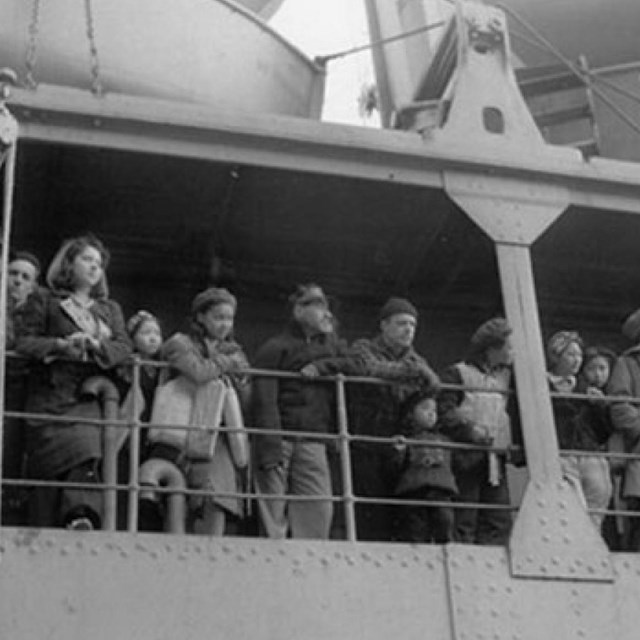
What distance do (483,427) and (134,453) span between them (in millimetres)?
2059

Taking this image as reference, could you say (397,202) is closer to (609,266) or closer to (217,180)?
(217,180)

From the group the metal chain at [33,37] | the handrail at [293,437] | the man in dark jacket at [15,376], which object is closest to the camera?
the handrail at [293,437]

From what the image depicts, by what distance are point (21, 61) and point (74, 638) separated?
13.9ft

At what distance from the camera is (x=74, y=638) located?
661 cm

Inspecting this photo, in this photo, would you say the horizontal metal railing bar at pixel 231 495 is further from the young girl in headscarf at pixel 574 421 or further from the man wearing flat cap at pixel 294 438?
the young girl in headscarf at pixel 574 421

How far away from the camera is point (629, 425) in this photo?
8.55 meters

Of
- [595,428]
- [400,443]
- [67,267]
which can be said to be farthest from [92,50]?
[595,428]

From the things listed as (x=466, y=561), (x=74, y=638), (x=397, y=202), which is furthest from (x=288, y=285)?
(x=74, y=638)

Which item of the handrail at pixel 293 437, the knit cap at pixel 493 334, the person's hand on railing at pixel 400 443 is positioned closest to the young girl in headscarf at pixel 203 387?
the handrail at pixel 293 437

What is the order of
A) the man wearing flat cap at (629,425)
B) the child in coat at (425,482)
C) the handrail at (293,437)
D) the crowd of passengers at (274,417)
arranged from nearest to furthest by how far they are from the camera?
1. the handrail at (293,437)
2. the crowd of passengers at (274,417)
3. the child in coat at (425,482)
4. the man wearing flat cap at (629,425)

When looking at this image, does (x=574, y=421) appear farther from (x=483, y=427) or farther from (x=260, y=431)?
(x=260, y=431)

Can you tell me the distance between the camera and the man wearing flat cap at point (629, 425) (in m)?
8.52

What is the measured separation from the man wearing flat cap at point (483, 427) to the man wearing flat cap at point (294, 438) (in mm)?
699

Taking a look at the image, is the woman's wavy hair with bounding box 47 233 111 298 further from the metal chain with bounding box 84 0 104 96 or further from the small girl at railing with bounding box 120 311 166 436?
the metal chain with bounding box 84 0 104 96
